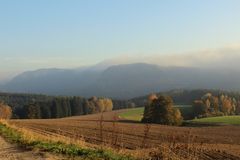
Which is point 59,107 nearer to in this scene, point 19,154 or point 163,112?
point 163,112

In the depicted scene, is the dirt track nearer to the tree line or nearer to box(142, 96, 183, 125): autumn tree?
box(142, 96, 183, 125): autumn tree

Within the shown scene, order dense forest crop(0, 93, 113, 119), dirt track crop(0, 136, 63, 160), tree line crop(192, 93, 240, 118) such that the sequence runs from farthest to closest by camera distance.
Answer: dense forest crop(0, 93, 113, 119) → tree line crop(192, 93, 240, 118) → dirt track crop(0, 136, 63, 160)

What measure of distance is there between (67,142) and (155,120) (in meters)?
72.0

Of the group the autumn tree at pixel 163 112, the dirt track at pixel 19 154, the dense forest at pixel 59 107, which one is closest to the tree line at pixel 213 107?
the dense forest at pixel 59 107

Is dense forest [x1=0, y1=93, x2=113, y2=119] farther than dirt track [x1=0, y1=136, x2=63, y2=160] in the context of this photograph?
Yes

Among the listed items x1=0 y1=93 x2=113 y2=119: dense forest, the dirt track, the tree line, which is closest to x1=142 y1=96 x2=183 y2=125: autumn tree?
x1=0 y1=93 x2=113 y2=119: dense forest

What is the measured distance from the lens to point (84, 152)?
14.0m

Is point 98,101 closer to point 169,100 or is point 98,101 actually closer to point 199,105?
point 199,105

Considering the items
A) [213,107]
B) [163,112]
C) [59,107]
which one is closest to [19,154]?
[163,112]

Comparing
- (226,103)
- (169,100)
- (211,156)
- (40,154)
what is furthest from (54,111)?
(40,154)

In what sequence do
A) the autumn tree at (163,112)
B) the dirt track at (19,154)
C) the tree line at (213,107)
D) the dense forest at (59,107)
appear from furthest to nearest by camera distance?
the dense forest at (59,107) → the tree line at (213,107) → the autumn tree at (163,112) → the dirt track at (19,154)

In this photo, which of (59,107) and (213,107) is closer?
(213,107)

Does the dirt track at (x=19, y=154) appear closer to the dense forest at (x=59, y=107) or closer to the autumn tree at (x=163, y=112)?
the autumn tree at (x=163, y=112)

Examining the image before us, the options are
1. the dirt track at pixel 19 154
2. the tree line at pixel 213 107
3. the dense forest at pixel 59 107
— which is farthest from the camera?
the dense forest at pixel 59 107
